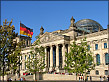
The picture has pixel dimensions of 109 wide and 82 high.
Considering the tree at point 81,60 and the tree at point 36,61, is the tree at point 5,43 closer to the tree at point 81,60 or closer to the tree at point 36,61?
the tree at point 36,61

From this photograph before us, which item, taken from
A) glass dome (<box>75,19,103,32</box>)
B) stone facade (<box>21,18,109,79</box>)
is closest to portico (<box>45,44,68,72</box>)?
stone facade (<box>21,18,109,79</box>)

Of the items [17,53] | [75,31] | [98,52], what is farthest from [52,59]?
[17,53]

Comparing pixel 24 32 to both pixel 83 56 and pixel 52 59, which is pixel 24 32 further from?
pixel 83 56

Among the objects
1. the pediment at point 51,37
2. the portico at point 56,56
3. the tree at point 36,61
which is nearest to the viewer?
the tree at point 36,61

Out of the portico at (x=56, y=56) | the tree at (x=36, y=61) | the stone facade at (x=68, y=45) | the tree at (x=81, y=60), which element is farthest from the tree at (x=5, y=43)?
the portico at (x=56, y=56)

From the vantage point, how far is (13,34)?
30359 millimetres

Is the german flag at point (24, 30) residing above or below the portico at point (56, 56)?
above

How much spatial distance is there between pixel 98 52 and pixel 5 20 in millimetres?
34569

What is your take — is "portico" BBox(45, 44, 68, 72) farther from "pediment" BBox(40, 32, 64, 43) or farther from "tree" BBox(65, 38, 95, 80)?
"tree" BBox(65, 38, 95, 80)

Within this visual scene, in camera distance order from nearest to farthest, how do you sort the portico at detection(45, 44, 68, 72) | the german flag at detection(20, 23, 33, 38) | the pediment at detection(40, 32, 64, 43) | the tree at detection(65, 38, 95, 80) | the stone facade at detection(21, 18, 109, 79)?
the tree at detection(65, 38, 95, 80) < the stone facade at detection(21, 18, 109, 79) < the portico at detection(45, 44, 68, 72) < the pediment at detection(40, 32, 64, 43) < the german flag at detection(20, 23, 33, 38)

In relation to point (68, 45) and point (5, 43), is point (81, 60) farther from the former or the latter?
point (68, 45)

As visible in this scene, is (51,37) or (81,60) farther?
(51,37)

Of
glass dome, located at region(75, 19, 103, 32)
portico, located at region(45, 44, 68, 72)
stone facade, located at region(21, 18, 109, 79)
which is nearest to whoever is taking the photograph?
stone facade, located at region(21, 18, 109, 79)

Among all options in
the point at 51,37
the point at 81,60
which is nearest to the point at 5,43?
the point at 81,60
